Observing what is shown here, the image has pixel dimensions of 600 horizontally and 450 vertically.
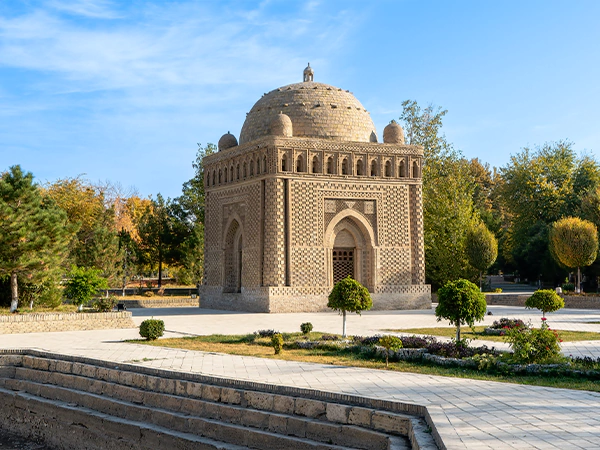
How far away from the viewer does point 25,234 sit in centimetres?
1970

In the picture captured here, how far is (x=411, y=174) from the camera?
97.8ft

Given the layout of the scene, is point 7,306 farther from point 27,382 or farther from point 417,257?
point 417,257

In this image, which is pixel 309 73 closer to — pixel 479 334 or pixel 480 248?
pixel 480 248

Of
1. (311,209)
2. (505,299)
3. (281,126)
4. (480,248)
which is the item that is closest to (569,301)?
(505,299)

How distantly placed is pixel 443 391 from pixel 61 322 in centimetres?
1330

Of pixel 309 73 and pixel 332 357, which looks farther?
pixel 309 73

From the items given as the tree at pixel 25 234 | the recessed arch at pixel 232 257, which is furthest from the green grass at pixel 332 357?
the recessed arch at pixel 232 257

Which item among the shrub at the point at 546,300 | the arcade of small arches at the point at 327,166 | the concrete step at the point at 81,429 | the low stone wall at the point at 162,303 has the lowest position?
the concrete step at the point at 81,429

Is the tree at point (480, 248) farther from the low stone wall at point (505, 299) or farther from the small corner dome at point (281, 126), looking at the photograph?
the small corner dome at point (281, 126)

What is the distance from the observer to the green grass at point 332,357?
31.7ft

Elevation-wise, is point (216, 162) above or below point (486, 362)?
above

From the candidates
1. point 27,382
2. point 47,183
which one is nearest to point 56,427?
point 27,382

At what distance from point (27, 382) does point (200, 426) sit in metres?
5.34

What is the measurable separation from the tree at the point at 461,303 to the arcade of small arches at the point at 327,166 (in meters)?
14.9
